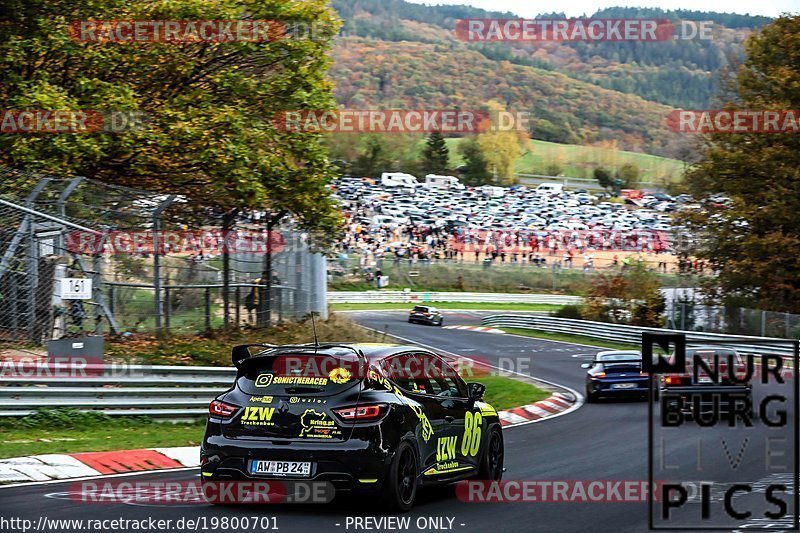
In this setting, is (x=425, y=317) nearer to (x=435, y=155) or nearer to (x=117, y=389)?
(x=117, y=389)

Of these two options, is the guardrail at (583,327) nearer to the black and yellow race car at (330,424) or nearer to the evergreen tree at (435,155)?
the black and yellow race car at (330,424)

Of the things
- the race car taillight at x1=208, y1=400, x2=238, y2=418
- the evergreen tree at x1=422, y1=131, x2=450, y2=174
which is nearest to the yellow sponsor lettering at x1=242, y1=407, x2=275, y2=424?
the race car taillight at x1=208, y1=400, x2=238, y2=418

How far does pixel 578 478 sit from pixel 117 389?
23.4ft

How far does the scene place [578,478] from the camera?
1214 centimetres

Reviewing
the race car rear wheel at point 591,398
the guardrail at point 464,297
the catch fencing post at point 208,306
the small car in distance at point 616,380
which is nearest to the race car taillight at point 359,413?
the catch fencing post at point 208,306


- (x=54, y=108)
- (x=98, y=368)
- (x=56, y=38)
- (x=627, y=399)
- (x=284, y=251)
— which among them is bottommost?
(x=627, y=399)

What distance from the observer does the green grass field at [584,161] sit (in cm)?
15138

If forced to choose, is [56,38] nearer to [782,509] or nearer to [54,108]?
[54,108]

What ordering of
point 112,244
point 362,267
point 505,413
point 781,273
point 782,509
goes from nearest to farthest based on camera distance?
point 782,509
point 112,244
point 505,413
point 781,273
point 362,267

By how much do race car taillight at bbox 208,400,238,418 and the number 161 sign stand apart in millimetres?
7213

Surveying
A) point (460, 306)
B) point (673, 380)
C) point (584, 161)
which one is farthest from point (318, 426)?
point (584, 161)

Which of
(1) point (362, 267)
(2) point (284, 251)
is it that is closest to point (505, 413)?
(2) point (284, 251)

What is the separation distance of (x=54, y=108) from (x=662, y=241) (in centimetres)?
6876

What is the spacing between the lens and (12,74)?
Result: 72.1 ft
